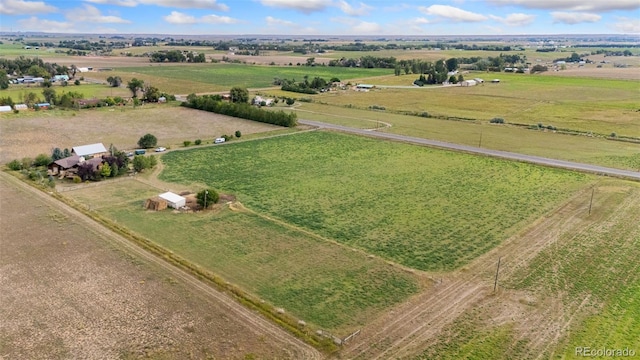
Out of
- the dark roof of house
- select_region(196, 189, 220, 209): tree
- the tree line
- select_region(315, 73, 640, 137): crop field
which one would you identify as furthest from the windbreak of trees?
select_region(196, 189, 220, 209): tree

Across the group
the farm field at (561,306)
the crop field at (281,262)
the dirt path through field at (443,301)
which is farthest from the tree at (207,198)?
the farm field at (561,306)

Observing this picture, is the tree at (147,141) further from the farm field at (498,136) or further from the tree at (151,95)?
the tree at (151,95)

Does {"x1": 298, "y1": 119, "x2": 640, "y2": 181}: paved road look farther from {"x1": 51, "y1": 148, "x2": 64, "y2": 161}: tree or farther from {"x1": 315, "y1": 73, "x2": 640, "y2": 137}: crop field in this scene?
{"x1": 51, "y1": 148, "x2": 64, "y2": 161}: tree

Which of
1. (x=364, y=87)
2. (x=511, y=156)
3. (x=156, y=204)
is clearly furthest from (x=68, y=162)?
(x=364, y=87)

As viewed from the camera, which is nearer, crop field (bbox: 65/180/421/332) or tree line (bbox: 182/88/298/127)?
crop field (bbox: 65/180/421/332)

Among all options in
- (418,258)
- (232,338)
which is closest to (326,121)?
(418,258)
